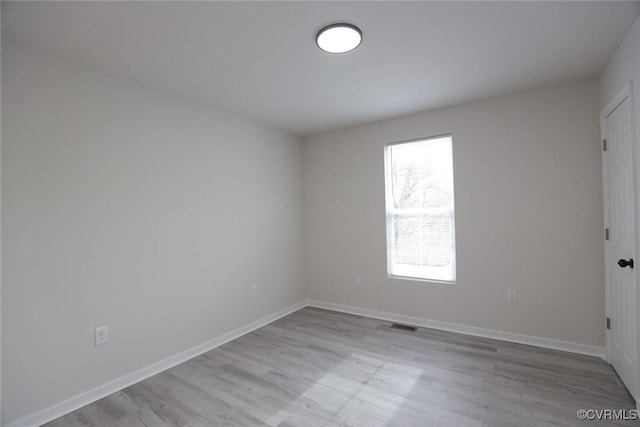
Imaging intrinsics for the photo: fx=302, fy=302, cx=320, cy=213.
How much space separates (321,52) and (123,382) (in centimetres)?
295

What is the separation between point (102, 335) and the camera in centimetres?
230

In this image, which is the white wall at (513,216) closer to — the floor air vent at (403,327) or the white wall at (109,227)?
the floor air vent at (403,327)

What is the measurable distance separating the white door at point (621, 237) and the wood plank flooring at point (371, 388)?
0.80 ft

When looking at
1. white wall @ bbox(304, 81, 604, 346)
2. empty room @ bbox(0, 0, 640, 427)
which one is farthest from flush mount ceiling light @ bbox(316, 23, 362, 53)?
white wall @ bbox(304, 81, 604, 346)

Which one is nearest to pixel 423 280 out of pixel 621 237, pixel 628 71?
pixel 621 237

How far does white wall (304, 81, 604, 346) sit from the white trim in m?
1.68

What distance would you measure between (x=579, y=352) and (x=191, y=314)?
3.62m

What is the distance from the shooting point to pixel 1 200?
1866mm

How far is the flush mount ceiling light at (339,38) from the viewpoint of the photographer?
1.88 metres

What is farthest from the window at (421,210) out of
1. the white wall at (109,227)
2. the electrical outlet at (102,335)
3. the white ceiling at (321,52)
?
the electrical outlet at (102,335)

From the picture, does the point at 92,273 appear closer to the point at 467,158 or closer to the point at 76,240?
the point at 76,240

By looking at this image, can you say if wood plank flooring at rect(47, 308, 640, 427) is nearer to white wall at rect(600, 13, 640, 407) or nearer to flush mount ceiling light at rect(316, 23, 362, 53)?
white wall at rect(600, 13, 640, 407)

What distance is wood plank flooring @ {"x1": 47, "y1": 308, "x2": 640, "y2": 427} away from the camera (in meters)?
1.96

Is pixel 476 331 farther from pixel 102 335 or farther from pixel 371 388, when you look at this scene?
pixel 102 335
